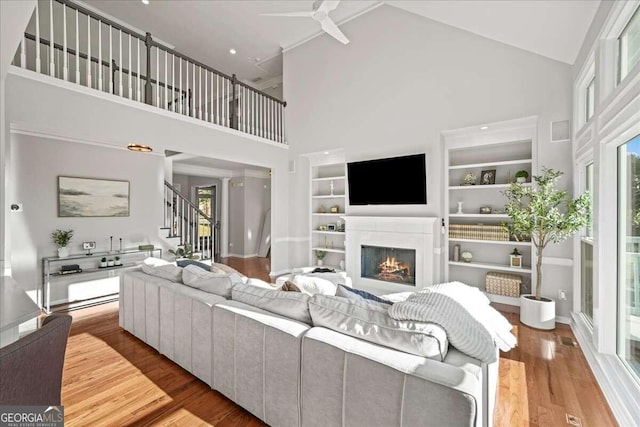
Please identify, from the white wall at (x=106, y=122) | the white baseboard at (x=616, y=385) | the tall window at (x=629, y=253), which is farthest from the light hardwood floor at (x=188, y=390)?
the white wall at (x=106, y=122)

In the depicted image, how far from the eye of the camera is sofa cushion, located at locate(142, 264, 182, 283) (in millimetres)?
2799

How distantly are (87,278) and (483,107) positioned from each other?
6.46m

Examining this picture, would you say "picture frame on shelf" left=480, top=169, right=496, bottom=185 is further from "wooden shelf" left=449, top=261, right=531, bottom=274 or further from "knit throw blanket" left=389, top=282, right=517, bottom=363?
"knit throw blanket" left=389, top=282, right=517, bottom=363

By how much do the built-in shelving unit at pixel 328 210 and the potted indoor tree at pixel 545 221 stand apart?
314cm

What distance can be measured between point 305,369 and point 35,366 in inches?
44.4

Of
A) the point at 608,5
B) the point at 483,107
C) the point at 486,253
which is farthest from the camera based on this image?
the point at 486,253

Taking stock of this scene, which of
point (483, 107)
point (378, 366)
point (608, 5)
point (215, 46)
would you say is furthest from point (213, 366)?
point (215, 46)

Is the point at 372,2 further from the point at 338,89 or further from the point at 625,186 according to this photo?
the point at 625,186

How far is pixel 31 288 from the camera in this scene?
165 inches

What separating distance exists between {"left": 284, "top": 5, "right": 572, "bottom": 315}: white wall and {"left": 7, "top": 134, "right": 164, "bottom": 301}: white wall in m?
2.90

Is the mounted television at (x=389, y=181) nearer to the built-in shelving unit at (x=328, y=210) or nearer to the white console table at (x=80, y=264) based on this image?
the built-in shelving unit at (x=328, y=210)

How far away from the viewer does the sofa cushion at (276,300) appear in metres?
1.85

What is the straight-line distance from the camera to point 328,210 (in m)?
6.15

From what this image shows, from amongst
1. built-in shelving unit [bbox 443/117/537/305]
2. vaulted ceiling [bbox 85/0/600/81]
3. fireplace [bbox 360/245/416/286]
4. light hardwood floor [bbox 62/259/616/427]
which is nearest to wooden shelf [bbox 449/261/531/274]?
built-in shelving unit [bbox 443/117/537/305]
